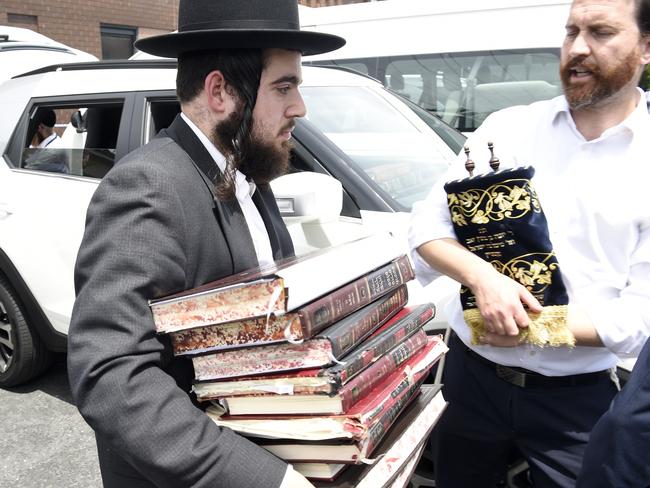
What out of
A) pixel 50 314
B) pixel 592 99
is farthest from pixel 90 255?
pixel 50 314

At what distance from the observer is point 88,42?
13.5 meters

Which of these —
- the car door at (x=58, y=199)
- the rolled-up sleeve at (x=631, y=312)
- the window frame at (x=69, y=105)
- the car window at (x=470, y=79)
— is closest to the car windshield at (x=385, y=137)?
the window frame at (x=69, y=105)

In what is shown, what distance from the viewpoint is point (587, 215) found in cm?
160

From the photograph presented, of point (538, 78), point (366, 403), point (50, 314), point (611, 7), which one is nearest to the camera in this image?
point (366, 403)

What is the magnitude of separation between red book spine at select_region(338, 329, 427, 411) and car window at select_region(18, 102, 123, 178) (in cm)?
266

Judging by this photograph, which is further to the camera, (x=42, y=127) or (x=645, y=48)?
(x=42, y=127)

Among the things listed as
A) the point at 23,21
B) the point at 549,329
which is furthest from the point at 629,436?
the point at 23,21

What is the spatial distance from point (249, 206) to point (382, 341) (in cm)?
46

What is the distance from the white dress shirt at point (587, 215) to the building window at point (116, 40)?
13715mm

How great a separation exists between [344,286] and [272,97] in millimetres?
464

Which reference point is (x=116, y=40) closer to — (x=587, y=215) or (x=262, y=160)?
(x=262, y=160)

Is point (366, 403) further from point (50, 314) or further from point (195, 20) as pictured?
point (50, 314)

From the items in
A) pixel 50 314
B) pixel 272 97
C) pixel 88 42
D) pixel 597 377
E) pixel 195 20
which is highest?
pixel 88 42

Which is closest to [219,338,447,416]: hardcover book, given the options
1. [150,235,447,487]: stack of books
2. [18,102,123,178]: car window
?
[150,235,447,487]: stack of books
